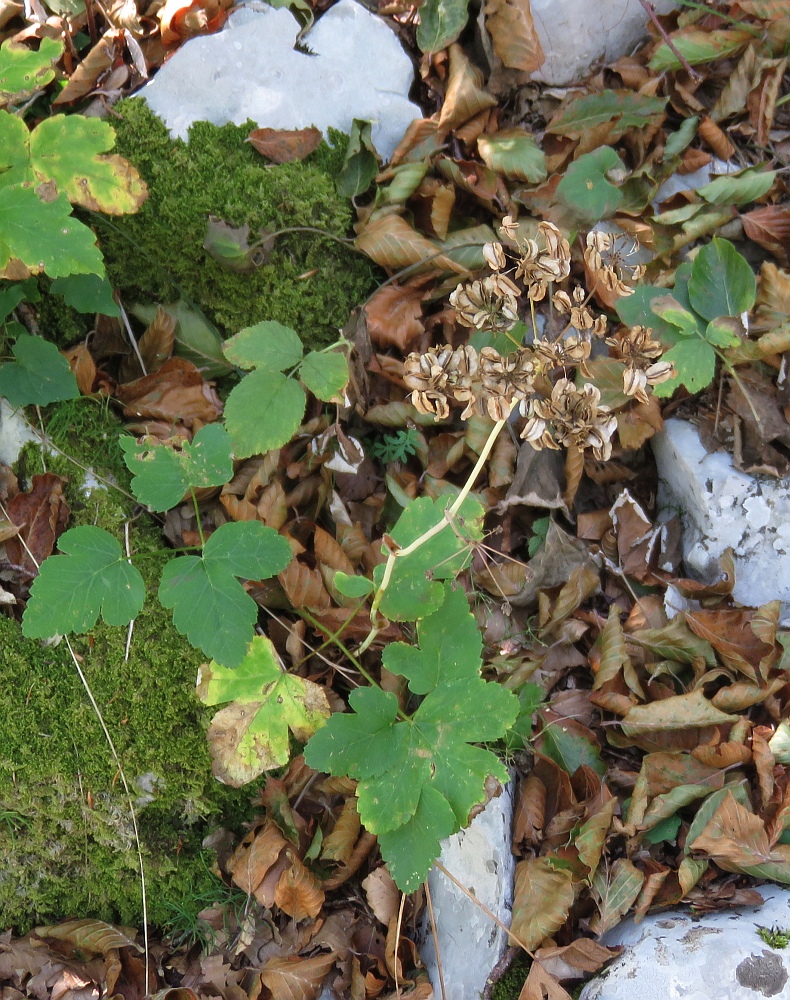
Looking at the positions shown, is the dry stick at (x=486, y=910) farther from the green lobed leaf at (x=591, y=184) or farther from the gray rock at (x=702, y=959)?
the green lobed leaf at (x=591, y=184)

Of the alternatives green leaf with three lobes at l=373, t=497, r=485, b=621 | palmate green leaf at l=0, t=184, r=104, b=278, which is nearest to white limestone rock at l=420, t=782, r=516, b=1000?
green leaf with three lobes at l=373, t=497, r=485, b=621

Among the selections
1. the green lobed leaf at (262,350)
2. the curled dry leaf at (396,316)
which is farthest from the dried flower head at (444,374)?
the curled dry leaf at (396,316)

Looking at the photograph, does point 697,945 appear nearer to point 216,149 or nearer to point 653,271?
point 653,271

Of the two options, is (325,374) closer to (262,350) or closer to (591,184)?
(262,350)

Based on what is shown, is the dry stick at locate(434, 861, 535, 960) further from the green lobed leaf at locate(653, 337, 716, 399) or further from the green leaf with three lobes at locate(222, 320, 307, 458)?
the green lobed leaf at locate(653, 337, 716, 399)

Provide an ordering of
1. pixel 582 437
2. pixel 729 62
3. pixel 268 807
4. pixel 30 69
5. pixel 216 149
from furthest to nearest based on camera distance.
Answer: pixel 729 62, pixel 216 149, pixel 268 807, pixel 30 69, pixel 582 437

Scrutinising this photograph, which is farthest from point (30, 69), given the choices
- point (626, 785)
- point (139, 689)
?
point (626, 785)
